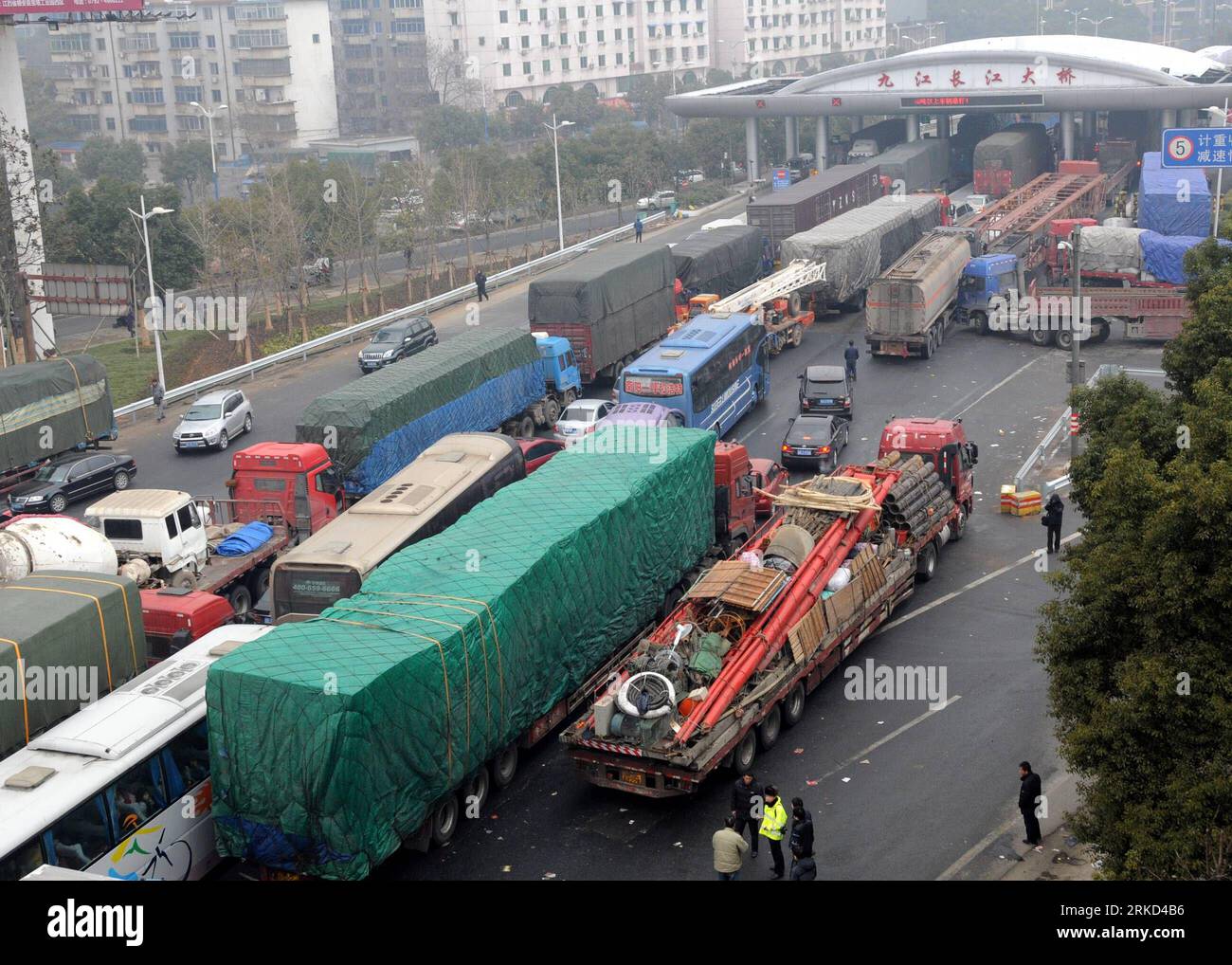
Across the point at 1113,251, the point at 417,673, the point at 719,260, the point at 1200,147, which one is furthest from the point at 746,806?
the point at 1113,251

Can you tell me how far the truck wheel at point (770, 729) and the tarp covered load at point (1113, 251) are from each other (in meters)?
30.2

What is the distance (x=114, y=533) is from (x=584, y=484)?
9.45m

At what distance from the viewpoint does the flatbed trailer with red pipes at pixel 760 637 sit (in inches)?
701

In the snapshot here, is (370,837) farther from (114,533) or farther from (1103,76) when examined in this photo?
(1103,76)

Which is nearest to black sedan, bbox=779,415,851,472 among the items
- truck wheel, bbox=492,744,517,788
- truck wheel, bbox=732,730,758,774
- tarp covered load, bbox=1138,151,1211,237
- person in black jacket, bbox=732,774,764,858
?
truck wheel, bbox=732,730,758,774

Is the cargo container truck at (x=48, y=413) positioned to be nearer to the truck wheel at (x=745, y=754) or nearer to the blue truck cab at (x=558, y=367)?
the blue truck cab at (x=558, y=367)

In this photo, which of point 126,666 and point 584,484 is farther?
point 584,484

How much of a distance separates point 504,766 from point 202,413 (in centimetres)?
2153

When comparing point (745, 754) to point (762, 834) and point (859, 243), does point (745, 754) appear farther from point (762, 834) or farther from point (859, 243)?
point (859, 243)

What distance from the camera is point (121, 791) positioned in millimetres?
15625

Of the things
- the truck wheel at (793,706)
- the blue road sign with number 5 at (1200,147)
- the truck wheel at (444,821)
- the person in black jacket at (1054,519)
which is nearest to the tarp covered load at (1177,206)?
the blue road sign with number 5 at (1200,147)

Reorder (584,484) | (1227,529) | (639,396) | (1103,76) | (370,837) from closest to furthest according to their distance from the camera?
1. (1227,529)
2. (370,837)
3. (584,484)
4. (639,396)
5. (1103,76)
